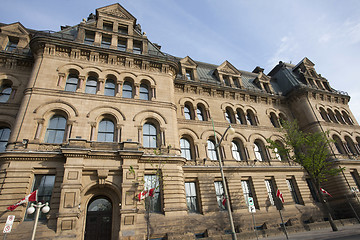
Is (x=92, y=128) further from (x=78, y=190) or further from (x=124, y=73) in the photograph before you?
(x=124, y=73)

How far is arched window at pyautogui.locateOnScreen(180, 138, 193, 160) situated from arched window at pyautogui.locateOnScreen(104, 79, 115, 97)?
8187mm

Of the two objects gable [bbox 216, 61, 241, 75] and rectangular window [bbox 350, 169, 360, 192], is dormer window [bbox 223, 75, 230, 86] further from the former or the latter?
rectangular window [bbox 350, 169, 360, 192]

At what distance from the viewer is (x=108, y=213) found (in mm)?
13906

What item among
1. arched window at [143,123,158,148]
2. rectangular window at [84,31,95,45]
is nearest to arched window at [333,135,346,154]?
arched window at [143,123,158,148]

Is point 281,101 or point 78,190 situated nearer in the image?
point 78,190

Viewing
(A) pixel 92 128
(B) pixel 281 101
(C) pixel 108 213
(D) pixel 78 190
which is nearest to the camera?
(D) pixel 78 190

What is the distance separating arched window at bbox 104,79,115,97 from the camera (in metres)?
18.3

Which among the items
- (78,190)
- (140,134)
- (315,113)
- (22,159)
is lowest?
(78,190)

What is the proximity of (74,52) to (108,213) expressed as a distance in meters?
14.5

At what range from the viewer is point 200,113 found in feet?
76.0

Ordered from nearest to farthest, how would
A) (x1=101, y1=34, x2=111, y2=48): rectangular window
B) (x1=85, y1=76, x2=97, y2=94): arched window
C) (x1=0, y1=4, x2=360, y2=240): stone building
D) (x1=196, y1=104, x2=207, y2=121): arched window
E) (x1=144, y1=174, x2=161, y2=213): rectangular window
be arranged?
(x1=0, y1=4, x2=360, y2=240): stone building, (x1=144, y1=174, x2=161, y2=213): rectangular window, (x1=85, y1=76, x2=97, y2=94): arched window, (x1=101, y1=34, x2=111, y2=48): rectangular window, (x1=196, y1=104, x2=207, y2=121): arched window

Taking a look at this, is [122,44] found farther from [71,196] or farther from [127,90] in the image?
[71,196]

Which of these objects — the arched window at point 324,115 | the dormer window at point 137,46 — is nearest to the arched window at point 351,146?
the arched window at point 324,115

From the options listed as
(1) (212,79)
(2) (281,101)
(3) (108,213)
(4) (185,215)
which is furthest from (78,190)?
(2) (281,101)
